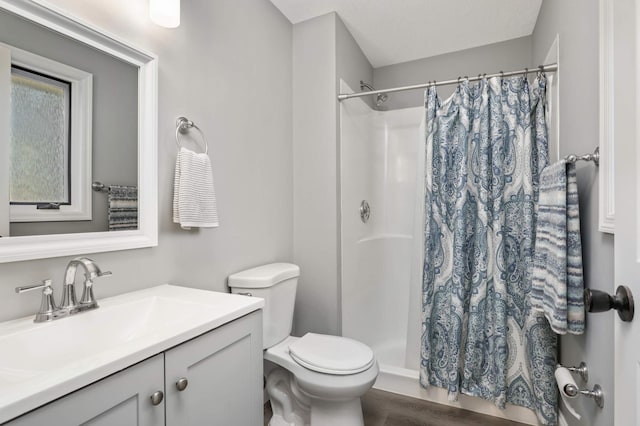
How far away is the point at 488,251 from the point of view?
183 centimetres

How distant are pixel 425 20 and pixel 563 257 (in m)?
1.74

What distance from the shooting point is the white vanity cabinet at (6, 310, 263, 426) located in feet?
2.09

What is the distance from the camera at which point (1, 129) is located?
891 mm

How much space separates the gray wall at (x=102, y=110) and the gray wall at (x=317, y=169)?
1.12 m

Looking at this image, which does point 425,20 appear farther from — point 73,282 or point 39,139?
point 73,282

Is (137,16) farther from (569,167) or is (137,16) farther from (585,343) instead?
(585,343)

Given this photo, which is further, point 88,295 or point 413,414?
point 413,414

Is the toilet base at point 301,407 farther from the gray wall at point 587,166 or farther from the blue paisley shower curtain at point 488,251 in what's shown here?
the gray wall at point 587,166

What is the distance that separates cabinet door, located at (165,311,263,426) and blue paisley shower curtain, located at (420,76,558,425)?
124cm

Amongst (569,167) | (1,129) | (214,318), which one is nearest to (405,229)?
(569,167)

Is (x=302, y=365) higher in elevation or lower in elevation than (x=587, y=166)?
lower

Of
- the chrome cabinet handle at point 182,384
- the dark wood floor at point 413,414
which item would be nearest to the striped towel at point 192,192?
the chrome cabinet handle at point 182,384

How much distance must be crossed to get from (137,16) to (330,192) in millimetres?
1294

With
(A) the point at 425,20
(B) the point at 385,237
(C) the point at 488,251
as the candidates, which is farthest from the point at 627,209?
(B) the point at 385,237
